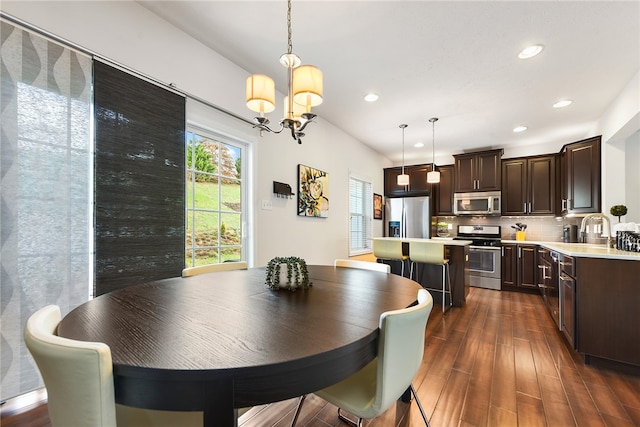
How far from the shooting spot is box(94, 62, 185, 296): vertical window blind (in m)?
1.78

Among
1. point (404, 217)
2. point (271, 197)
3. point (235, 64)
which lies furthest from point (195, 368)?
point (404, 217)

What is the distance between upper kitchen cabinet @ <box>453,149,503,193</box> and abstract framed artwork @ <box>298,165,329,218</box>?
117 inches

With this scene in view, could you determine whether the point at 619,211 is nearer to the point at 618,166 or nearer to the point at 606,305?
the point at 618,166

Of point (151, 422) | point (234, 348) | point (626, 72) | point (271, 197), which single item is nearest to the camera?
point (234, 348)

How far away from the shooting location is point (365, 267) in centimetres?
201

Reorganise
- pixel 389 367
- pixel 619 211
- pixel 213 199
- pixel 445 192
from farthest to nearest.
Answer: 1. pixel 445 192
2. pixel 619 211
3. pixel 213 199
4. pixel 389 367

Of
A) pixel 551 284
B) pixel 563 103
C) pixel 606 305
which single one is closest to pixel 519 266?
pixel 551 284

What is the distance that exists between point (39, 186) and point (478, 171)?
595cm

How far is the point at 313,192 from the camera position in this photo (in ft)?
12.5

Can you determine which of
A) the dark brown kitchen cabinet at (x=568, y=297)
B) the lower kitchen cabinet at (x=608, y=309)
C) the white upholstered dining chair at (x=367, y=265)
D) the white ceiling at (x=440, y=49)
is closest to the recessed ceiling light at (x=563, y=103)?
the white ceiling at (x=440, y=49)

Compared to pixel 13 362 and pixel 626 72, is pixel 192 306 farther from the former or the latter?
pixel 626 72

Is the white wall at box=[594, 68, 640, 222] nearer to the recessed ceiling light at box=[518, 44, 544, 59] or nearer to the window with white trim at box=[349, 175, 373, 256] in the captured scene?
the recessed ceiling light at box=[518, 44, 544, 59]

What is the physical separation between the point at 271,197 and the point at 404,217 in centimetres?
349

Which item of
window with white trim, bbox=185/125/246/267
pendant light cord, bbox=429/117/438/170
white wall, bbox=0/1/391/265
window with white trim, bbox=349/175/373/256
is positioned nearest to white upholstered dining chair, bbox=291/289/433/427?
window with white trim, bbox=185/125/246/267
